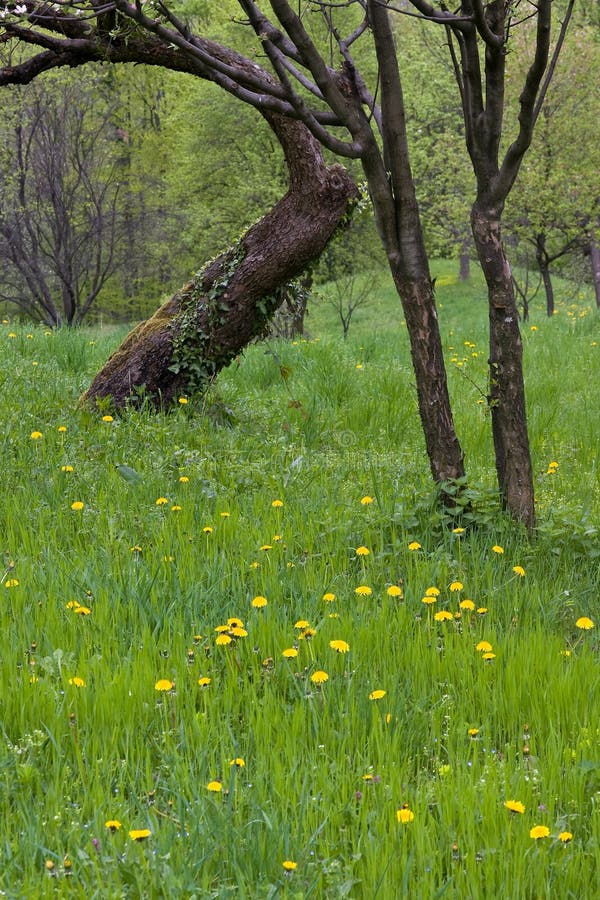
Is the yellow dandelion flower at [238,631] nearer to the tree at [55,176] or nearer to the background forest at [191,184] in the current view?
the background forest at [191,184]

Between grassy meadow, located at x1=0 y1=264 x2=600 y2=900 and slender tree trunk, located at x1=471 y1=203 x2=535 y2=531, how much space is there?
Answer: 0.16 m

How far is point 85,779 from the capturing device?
2154 millimetres

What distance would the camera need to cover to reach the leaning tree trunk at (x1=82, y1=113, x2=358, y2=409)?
615 cm

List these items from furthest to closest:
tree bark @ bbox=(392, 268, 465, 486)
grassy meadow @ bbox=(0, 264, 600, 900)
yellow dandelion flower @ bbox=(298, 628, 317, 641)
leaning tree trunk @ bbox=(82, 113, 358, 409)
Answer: leaning tree trunk @ bbox=(82, 113, 358, 409), tree bark @ bbox=(392, 268, 465, 486), yellow dandelion flower @ bbox=(298, 628, 317, 641), grassy meadow @ bbox=(0, 264, 600, 900)

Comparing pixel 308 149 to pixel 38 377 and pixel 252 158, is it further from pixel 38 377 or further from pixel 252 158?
pixel 252 158

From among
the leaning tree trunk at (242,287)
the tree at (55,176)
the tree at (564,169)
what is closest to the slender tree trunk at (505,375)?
the leaning tree trunk at (242,287)

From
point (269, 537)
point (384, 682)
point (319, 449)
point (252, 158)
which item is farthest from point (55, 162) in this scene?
point (384, 682)

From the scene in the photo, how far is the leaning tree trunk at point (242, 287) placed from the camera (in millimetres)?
6148

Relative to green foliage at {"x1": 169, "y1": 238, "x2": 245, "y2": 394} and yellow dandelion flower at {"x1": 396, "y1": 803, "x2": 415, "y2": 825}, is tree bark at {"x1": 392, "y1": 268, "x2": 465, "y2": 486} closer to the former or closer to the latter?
green foliage at {"x1": 169, "y1": 238, "x2": 245, "y2": 394}

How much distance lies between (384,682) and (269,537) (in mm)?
1339

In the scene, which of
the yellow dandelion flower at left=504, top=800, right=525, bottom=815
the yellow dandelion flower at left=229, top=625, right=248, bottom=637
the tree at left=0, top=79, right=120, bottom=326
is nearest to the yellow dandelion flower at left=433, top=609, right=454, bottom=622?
the yellow dandelion flower at left=229, top=625, right=248, bottom=637

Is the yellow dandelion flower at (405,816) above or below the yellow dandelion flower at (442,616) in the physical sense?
below

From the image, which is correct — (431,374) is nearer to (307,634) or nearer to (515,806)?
(307,634)

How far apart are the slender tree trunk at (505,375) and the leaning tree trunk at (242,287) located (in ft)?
7.62
